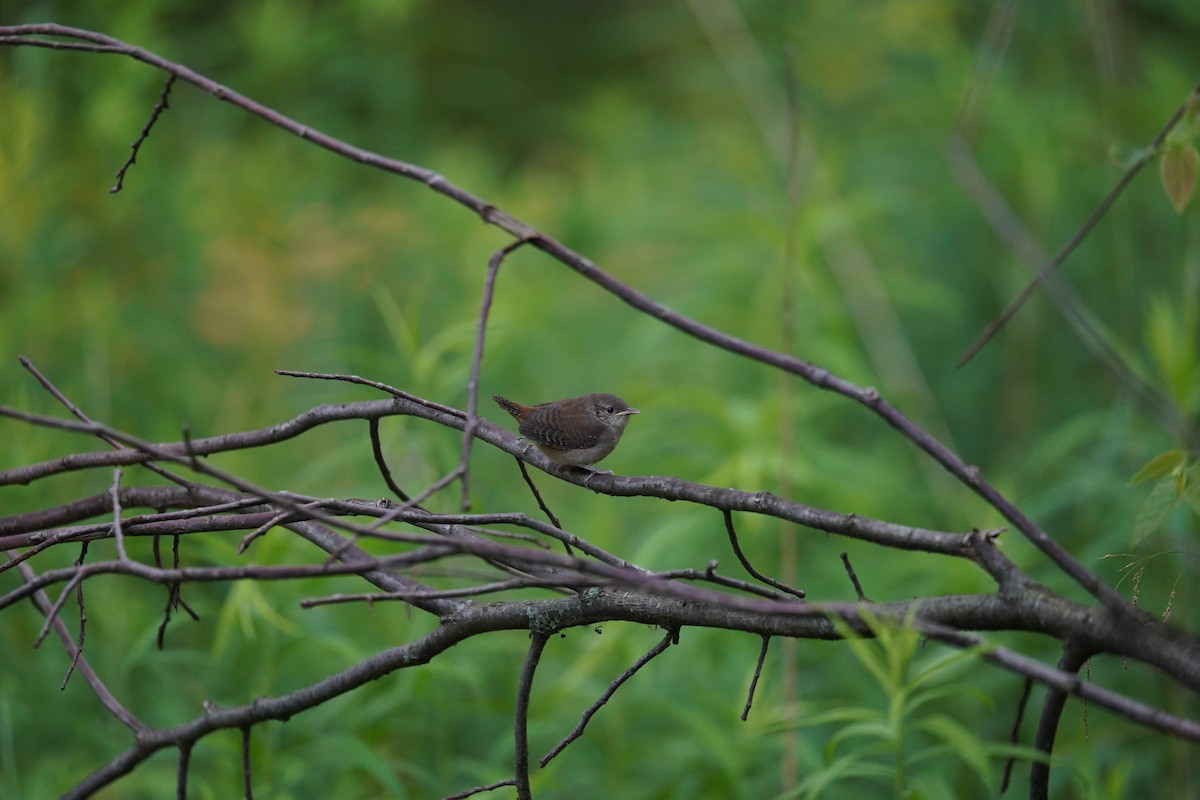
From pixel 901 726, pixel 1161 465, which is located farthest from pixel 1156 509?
pixel 901 726

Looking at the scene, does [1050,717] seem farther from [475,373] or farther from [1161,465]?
[475,373]

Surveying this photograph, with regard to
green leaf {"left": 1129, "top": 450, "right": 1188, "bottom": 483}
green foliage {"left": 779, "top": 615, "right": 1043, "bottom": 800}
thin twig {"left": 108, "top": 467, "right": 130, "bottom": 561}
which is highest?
green leaf {"left": 1129, "top": 450, "right": 1188, "bottom": 483}

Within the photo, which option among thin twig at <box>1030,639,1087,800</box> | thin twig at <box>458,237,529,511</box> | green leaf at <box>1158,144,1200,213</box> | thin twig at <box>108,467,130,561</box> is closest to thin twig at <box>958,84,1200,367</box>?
green leaf at <box>1158,144,1200,213</box>

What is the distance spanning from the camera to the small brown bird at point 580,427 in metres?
2.67

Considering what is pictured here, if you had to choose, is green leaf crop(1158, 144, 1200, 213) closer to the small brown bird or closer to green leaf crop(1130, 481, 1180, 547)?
green leaf crop(1130, 481, 1180, 547)

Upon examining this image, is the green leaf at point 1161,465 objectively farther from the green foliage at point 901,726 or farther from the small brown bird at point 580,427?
the small brown bird at point 580,427

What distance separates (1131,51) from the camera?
195 inches

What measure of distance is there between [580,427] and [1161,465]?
1458 mm

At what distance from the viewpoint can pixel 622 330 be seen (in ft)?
22.1

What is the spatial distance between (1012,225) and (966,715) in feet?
6.91

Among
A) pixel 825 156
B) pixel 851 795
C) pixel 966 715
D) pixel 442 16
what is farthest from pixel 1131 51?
pixel 442 16

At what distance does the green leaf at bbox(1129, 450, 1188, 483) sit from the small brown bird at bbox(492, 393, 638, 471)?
131 centimetres

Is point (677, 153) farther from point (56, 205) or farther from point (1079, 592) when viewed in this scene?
point (1079, 592)

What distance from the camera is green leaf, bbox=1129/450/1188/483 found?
1.52 m
